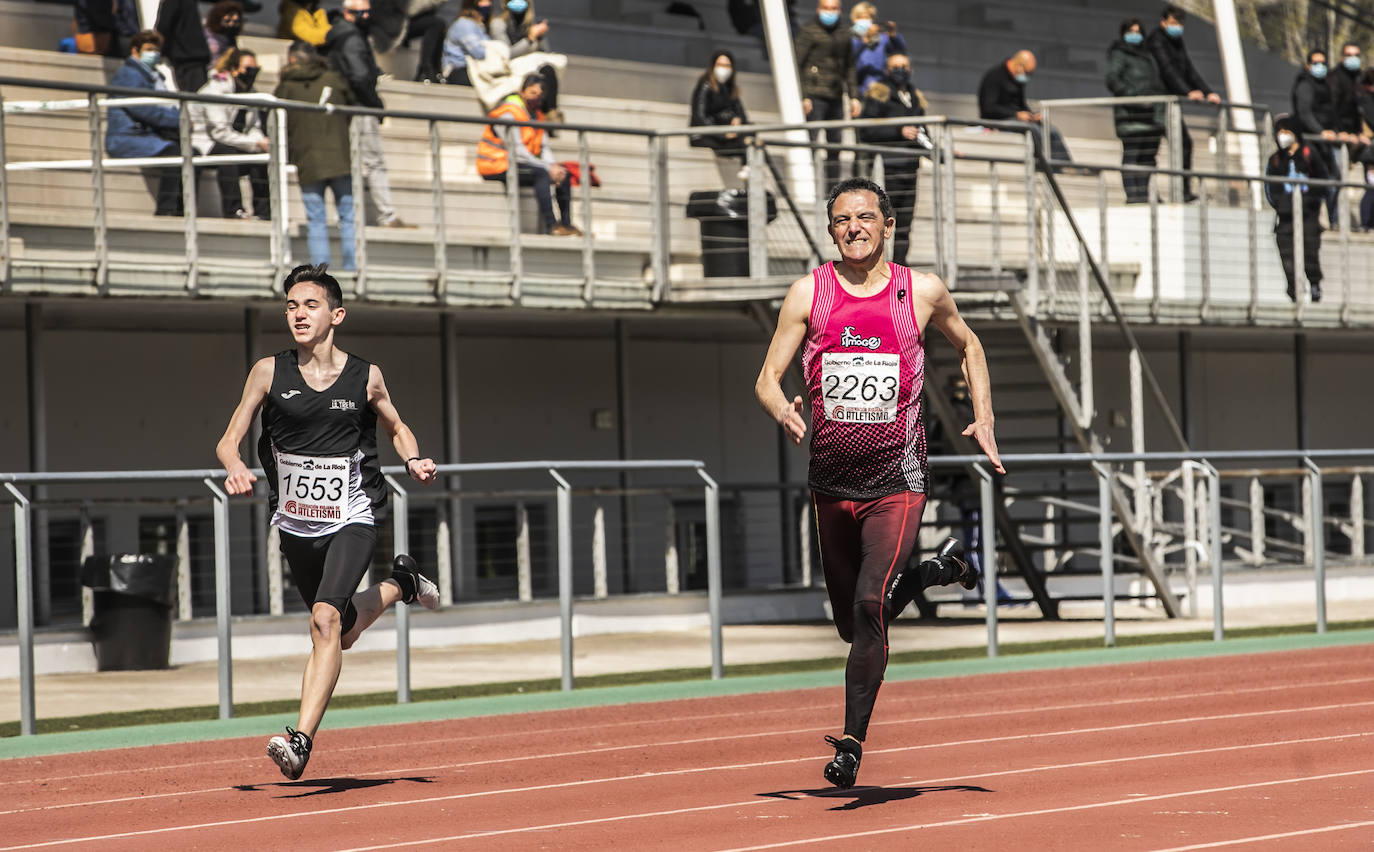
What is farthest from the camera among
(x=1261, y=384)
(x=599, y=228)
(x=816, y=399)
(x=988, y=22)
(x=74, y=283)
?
(x=988, y=22)

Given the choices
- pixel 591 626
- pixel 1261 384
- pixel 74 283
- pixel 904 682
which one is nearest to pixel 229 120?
pixel 74 283

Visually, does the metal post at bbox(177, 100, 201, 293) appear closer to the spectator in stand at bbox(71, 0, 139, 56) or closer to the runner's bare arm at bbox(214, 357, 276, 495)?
the spectator in stand at bbox(71, 0, 139, 56)

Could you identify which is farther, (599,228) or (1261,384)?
(1261,384)

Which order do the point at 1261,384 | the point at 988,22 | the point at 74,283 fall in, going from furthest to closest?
the point at 988,22 → the point at 1261,384 → the point at 74,283

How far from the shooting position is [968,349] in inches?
311

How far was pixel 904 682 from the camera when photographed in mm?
13086

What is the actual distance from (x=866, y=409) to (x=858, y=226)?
63 centimetres

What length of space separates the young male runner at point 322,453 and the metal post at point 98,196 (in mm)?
7288

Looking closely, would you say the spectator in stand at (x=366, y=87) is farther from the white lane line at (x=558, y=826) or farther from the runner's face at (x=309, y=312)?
the white lane line at (x=558, y=826)

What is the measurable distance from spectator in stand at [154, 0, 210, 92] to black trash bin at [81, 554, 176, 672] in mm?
3850

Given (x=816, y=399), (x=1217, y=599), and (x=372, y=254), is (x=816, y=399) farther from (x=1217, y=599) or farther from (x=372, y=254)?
(x=372, y=254)

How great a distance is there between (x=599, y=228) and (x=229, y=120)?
149 inches

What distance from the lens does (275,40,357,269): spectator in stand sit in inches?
634

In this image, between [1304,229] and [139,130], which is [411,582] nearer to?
[139,130]
